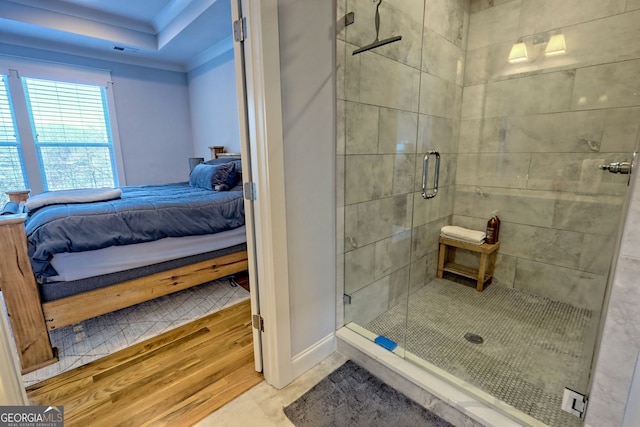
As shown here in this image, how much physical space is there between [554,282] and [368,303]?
5.13ft

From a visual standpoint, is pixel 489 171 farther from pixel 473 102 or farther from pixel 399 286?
pixel 399 286

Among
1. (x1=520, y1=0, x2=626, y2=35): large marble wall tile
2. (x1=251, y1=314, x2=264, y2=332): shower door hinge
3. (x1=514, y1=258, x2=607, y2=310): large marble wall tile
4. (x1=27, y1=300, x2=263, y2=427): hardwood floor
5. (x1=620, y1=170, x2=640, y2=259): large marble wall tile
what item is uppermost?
(x1=520, y1=0, x2=626, y2=35): large marble wall tile

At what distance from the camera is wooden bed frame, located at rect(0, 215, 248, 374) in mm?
1476

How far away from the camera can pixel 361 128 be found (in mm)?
1733

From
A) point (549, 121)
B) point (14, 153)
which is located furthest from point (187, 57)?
point (549, 121)

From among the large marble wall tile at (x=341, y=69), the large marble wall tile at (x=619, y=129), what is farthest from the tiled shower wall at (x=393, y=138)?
the large marble wall tile at (x=619, y=129)

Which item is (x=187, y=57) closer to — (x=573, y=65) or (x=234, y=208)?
(x=234, y=208)

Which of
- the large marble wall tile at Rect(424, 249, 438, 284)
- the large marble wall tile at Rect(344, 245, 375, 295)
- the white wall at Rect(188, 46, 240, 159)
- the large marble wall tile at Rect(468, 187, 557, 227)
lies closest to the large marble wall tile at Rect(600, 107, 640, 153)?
the large marble wall tile at Rect(468, 187, 557, 227)

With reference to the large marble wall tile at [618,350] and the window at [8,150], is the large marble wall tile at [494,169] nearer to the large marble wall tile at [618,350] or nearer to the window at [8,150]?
the large marble wall tile at [618,350]

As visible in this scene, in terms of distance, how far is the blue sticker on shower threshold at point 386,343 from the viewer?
1.63 metres

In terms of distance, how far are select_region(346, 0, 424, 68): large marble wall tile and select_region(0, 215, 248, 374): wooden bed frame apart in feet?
6.76

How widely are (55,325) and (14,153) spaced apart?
3.20 meters

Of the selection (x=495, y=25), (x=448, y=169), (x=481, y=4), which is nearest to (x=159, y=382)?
(x=448, y=169)

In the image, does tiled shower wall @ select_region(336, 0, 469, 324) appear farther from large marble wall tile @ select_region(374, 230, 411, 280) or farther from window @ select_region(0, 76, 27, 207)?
window @ select_region(0, 76, 27, 207)
